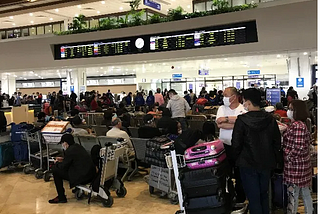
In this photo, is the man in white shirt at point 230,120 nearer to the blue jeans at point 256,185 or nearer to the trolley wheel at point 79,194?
the blue jeans at point 256,185

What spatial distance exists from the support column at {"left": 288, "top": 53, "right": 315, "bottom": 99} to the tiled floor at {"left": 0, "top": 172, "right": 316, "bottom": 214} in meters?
8.01

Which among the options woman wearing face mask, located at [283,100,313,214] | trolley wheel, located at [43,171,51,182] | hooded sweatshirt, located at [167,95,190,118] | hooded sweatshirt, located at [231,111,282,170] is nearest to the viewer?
hooded sweatshirt, located at [231,111,282,170]

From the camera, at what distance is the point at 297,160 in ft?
12.4

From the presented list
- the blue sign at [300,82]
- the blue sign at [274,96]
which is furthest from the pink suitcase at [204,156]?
the blue sign at [300,82]

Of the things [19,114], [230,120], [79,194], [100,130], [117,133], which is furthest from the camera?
[19,114]

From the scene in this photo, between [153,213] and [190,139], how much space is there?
1433 mm

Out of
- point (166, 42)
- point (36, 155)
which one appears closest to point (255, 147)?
point (36, 155)

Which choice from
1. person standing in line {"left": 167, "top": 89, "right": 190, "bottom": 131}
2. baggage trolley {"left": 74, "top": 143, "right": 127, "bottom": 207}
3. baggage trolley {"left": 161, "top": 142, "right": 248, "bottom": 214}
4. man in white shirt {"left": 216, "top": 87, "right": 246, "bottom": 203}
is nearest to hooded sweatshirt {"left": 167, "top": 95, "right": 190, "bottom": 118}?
person standing in line {"left": 167, "top": 89, "right": 190, "bottom": 131}

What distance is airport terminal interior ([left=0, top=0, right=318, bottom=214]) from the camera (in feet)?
12.3

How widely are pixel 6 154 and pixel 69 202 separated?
2.69 metres

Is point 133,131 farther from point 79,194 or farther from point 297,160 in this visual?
point 297,160

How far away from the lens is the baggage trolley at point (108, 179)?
17.2 ft

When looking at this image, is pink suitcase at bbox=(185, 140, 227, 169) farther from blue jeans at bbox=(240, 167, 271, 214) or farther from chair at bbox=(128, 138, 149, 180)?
chair at bbox=(128, 138, 149, 180)

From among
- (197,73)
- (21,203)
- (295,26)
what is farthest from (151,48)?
(197,73)
